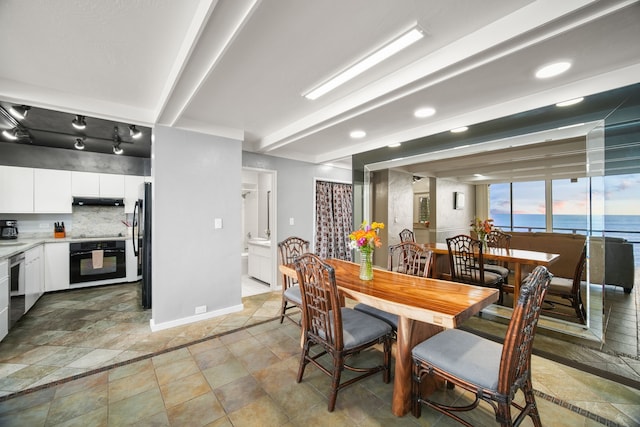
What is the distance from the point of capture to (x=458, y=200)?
5453 mm

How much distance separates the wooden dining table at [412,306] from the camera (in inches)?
59.7

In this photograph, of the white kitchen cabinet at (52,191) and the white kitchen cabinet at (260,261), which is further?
the white kitchen cabinet at (260,261)

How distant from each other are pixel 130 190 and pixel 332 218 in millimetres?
4065

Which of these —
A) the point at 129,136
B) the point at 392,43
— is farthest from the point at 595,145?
the point at 129,136

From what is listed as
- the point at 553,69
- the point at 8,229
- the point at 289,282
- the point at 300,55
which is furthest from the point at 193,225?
the point at 553,69

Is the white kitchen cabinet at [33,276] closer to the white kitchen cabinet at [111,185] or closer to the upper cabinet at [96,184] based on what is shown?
the upper cabinet at [96,184]

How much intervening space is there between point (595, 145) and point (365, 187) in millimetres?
2664

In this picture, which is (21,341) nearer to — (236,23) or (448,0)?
(236,23)

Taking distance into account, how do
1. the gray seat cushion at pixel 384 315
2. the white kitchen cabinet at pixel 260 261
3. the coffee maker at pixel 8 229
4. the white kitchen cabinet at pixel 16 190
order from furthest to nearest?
the white kitchen cabinet at pixel 260 261 → the coffee maker at pixel 8 229 → the white kitchen cabinet at pixel 16 190 → the gray seat cushion at pixel 384 315

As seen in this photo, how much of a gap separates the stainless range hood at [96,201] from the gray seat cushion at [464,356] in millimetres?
5598

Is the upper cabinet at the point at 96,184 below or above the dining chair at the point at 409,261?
above

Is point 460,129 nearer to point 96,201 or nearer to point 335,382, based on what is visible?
point 335,382

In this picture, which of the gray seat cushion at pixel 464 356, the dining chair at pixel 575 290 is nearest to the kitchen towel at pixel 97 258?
the gray seat cushion at pixel 464 356

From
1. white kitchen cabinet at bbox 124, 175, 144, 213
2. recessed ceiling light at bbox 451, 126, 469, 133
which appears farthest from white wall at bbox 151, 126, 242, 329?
recessed ceiling light at bbox 451, 126, 469, 133
